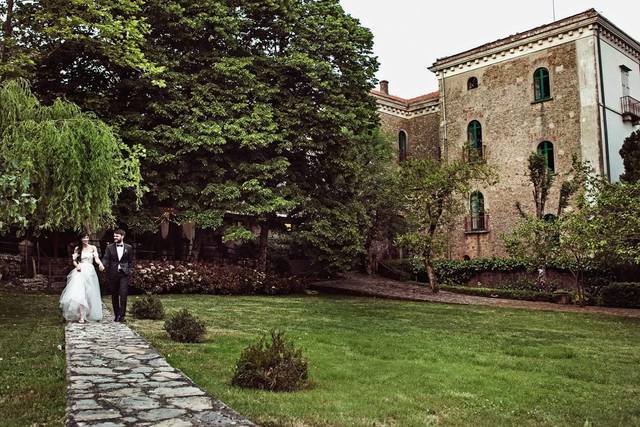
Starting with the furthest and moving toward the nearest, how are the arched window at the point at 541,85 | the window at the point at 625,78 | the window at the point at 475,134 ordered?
the window at the point at 475,134
the window at the point at 625,78
the arched window at the point at 541,85

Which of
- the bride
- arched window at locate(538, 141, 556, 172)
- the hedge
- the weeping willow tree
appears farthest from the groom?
arched window at locate(538, 141, 556, 172)

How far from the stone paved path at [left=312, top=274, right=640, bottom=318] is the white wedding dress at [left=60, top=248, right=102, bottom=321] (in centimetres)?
1296

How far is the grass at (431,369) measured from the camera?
5035mm

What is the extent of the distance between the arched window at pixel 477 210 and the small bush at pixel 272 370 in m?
25.4

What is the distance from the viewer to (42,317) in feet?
38.1

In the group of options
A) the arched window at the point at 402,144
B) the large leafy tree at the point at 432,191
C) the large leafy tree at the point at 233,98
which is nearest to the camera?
the large leafy tree at the point at 233,98

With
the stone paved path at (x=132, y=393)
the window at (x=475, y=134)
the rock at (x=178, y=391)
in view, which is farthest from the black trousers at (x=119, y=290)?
the window at (x=475, y=134)

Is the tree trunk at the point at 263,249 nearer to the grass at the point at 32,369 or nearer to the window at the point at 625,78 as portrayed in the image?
the grass at the point at 32,369

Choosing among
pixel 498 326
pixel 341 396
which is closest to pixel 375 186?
pixel 498 326

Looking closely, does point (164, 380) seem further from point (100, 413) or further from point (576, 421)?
point (576, 421)

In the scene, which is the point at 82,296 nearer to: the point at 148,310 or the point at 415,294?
the point at 148,310

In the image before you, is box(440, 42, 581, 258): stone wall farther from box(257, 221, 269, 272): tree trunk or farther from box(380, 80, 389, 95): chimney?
box(257, 221, 269, 272): tree trunk

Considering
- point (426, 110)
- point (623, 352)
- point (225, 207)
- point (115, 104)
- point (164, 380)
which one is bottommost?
point (623, 352)

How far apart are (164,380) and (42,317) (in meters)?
7.39
